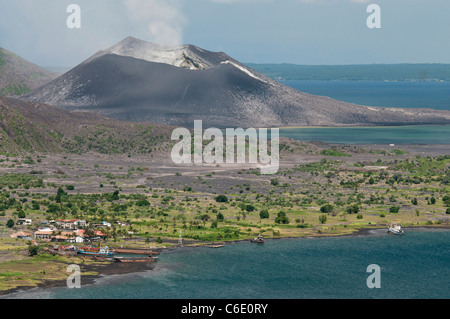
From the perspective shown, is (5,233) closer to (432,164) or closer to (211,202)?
(211,202)

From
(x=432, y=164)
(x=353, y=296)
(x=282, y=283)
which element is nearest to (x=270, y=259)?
(x=282, y=283)

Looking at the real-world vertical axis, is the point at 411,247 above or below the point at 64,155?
below

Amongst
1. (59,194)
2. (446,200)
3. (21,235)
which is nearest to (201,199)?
(59,194)

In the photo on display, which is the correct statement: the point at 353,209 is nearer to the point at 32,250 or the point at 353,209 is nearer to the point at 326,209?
the point at 326,209

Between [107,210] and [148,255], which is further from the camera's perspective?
[107,210]

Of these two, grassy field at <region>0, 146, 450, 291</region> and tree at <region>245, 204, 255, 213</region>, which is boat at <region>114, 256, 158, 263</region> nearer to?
grassy field at <region>0, 146, 450, 291</region>
